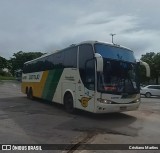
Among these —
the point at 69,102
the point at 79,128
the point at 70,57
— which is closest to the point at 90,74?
the point at 70,57

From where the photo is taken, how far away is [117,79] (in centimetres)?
1395

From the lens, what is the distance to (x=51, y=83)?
62.4ft

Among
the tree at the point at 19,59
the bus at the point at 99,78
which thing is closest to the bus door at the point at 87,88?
the bus at the point at 99,78

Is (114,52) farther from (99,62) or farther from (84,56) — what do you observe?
(99,62)

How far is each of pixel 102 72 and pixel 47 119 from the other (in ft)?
9.50

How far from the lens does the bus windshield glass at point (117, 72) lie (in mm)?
13641

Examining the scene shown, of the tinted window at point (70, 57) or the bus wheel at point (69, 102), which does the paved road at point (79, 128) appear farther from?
the tinted window at point (70, 57)

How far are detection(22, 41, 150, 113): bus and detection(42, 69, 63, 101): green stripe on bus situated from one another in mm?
715

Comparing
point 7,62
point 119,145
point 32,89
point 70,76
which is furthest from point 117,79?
point 7,62

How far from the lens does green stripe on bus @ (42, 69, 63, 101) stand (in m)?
18.1

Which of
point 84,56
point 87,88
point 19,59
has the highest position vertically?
point 19,59

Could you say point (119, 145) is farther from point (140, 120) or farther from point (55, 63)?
point (55, 63)

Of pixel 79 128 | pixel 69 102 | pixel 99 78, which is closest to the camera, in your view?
pixel 79 128

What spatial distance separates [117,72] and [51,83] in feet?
19.5
